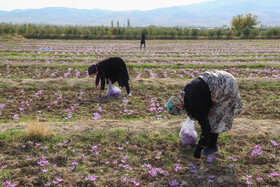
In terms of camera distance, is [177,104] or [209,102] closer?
[177,104]

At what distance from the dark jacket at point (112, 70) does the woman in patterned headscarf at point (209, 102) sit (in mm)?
4739

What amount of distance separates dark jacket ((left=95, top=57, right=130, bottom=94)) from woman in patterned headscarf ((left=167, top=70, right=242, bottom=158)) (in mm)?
4739

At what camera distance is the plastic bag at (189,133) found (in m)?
5.52

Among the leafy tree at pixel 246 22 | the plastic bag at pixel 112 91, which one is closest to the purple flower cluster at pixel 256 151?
the plastic bag at pixel 112 91

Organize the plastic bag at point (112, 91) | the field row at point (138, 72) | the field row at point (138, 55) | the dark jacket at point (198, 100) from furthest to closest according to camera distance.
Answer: the field row at point (138, 55), the field row at point (138, 72), the plastic bag at point (112, 91), the dark jacket at point (198, 100)

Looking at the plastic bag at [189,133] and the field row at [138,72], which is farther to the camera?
the field row at [138,72]

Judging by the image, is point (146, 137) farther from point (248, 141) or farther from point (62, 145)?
point (248, 141)

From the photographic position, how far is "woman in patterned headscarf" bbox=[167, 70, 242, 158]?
169 inches

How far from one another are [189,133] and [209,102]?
4.00 feet

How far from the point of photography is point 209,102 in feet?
15.1

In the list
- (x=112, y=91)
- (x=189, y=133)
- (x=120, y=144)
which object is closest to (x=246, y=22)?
(x=112, y=91)

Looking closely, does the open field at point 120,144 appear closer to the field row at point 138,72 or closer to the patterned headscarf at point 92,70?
the patterned headscarf at point 92,70

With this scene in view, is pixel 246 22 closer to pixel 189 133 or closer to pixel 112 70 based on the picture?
pixel 112 70

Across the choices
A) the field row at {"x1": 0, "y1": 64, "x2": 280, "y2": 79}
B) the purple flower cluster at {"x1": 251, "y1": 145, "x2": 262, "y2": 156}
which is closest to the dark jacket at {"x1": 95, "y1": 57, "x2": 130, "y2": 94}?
the field row at {"x1": 0, "y1": 64, "x2": 280, "y2": 79}
